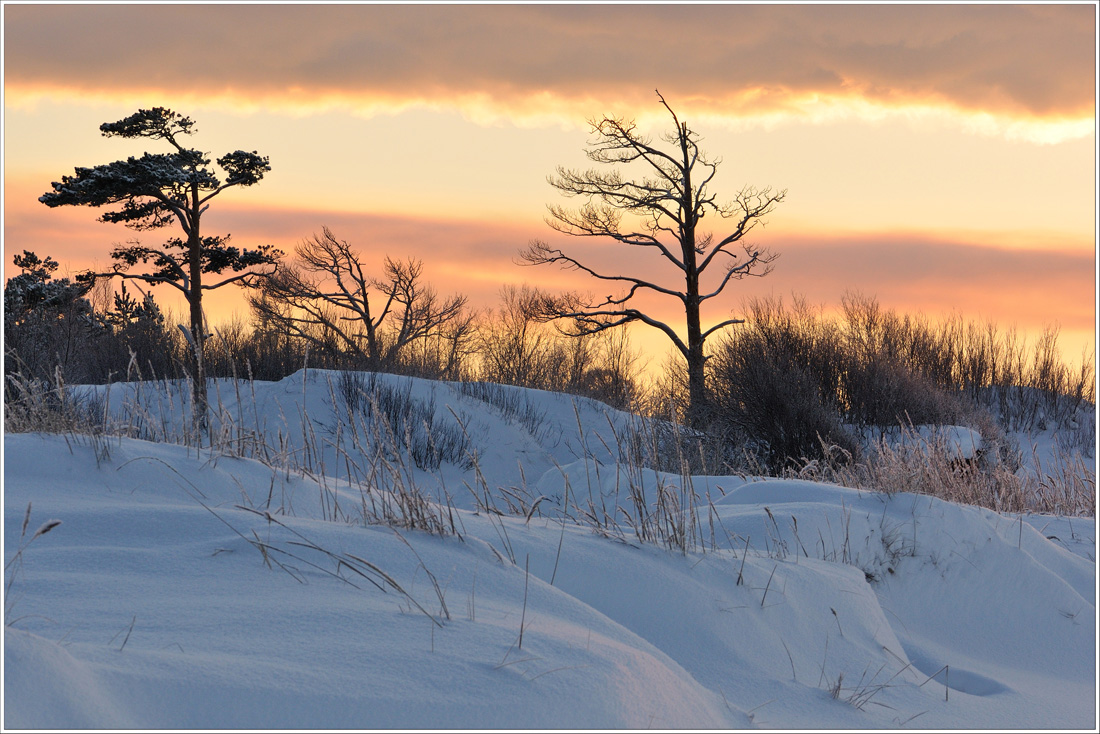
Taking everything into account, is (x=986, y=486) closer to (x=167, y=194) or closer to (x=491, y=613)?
(x=491, y=613)

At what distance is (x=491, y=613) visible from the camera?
2939 mm

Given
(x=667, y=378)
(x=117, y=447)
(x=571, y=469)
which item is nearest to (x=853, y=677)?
(x=117, y=447)

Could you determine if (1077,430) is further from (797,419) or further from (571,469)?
(571,469)

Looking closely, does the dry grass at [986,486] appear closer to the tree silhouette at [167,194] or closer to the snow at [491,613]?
the snow at [491,613]

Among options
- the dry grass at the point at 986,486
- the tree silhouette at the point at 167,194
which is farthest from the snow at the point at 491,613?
the tree silhouette at the point at 167,194

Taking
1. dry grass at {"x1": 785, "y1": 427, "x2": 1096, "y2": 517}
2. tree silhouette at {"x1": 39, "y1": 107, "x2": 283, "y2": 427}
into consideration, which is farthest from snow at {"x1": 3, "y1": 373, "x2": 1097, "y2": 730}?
tree silhouette at {"x1": 39, "y1": 107, "x2": 283, "y2": 427}

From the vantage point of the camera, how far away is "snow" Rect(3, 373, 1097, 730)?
2.22 metres

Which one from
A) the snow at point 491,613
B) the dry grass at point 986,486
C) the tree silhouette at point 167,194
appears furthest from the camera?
the tree silhouette at point 167,194

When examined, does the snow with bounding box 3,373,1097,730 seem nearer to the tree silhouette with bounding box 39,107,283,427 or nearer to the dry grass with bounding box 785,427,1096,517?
the dry grass with bounding box 785,427,1096,517

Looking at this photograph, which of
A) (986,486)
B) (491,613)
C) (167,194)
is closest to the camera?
(491,613)

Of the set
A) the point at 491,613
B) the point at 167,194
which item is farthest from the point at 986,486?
the point at 167,194

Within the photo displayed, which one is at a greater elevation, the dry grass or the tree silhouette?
the tree silhouette

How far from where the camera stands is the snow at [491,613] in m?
2.22

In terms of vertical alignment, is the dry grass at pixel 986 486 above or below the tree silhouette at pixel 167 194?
below
